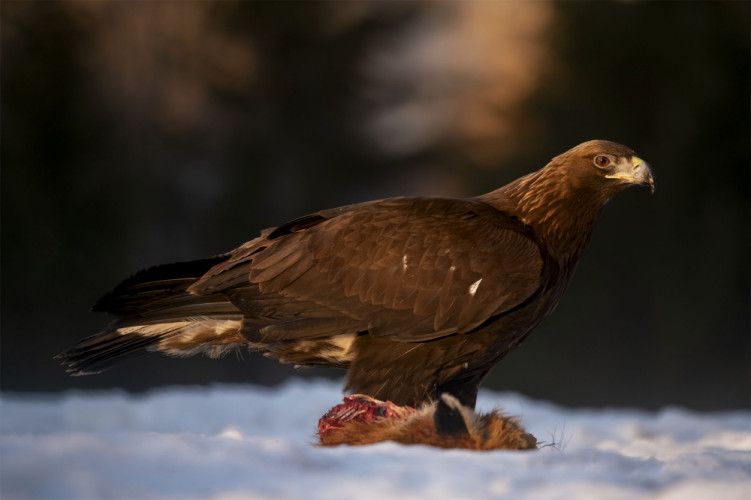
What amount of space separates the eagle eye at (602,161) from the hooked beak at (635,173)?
0.06ft

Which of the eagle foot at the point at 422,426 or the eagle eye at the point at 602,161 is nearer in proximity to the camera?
the eagle foot at the point at 422,426

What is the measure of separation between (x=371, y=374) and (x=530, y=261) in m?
0.28

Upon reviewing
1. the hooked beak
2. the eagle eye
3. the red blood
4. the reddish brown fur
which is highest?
the eagle eye

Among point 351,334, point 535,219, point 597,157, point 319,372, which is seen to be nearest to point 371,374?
point 351,334

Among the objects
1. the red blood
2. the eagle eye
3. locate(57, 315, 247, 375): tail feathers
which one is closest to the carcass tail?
locate(57, 315, 247, 375): tail feathers

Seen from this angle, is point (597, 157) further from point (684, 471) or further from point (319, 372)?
point (319, 372)

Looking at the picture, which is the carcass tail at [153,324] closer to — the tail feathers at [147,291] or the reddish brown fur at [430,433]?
the tail feathers at [147,291]

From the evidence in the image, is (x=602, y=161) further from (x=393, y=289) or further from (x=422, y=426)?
(x=422, y=426)

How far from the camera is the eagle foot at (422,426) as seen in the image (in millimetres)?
992

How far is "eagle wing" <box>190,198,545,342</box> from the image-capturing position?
108 centimetres

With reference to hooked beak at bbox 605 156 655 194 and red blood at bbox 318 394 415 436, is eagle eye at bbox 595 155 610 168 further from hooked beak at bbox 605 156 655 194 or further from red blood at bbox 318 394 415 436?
red blood at bbox 318 394 415 436

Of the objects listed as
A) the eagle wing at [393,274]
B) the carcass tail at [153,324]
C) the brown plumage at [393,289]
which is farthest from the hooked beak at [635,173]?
the carcass tail at [153,324]

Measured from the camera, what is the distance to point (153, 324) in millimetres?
1161

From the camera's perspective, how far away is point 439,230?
1.12 metres
